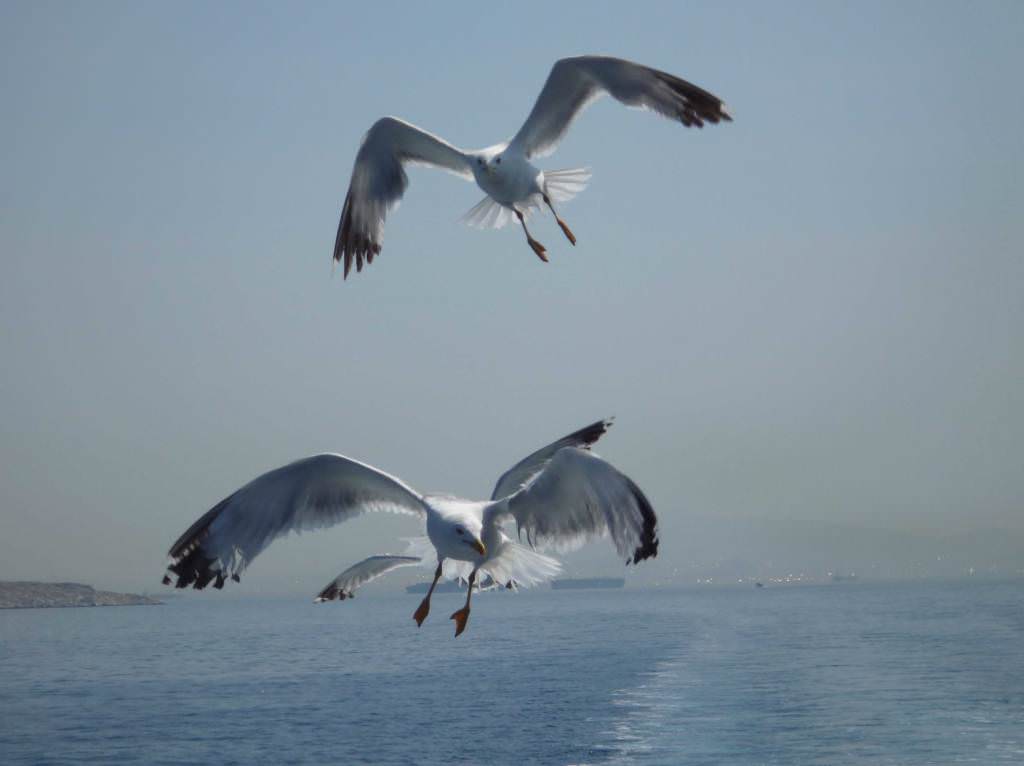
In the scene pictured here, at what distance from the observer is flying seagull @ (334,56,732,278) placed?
9.52 m

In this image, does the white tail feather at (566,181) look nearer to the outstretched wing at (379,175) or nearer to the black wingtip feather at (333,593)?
the outstretched wing at (379,175)

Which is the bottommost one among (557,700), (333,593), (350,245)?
(557,700)

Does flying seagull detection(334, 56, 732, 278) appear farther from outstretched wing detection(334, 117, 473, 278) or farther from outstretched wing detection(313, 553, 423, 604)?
outstretched wing detection(313, 553, 423, 604)

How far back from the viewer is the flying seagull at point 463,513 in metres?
7.33

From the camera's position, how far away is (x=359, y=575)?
536 inches

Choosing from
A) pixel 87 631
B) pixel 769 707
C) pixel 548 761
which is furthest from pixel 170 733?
pixel 87 631

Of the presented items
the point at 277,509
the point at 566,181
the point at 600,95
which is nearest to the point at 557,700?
the point at 566,181

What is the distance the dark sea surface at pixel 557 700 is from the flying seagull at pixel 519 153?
2209cm

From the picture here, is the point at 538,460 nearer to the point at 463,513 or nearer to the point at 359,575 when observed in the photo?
the point at 463,513

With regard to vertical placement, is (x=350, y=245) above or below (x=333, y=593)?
above

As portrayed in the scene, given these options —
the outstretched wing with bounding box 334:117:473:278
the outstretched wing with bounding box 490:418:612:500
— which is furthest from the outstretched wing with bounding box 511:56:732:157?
the outstretched wing with bounding box 490:418:612:500

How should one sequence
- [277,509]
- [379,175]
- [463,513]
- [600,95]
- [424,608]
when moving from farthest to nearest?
[379,175] < [600,95] < [277,509] < [463,513] < [424,608]

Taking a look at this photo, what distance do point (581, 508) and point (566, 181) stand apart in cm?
591

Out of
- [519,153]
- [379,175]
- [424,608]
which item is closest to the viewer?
[424,608]
